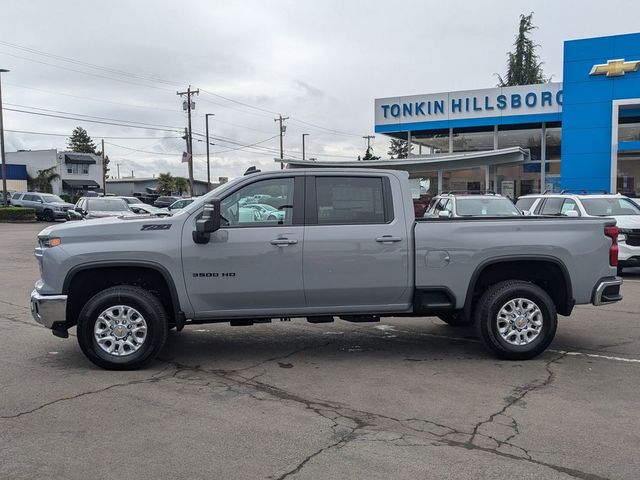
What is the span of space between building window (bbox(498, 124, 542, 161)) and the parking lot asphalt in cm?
2600

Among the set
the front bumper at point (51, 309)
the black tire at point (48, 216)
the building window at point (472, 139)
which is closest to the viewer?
the front bumper at point (51, 309)

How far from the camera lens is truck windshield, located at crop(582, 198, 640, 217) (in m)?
13.0

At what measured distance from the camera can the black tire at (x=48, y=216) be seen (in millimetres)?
36781

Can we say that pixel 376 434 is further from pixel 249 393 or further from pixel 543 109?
pixel 543 109

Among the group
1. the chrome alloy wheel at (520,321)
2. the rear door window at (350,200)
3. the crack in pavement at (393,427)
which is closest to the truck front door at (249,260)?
the rear door window at (350,200)

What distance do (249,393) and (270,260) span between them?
4.43 ft

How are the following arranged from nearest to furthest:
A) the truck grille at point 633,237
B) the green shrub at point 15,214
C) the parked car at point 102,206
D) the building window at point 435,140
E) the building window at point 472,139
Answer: the truck grille at point 633,237 < the parked car at point 102,206 < the building window at point 472,139 < the building window at point 435,140 < the green shrub at point 15,214

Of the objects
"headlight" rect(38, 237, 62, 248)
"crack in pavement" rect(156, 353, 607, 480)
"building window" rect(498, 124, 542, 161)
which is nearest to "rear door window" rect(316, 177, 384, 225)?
"crack in pavement" rect(156, 353, 607, 480)

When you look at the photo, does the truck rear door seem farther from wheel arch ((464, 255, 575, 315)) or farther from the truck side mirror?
the truck side mirror

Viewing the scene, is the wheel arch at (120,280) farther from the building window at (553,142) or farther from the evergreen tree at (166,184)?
the evergreen tree at (166,184)

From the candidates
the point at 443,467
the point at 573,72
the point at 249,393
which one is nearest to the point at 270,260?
the point at 249,393

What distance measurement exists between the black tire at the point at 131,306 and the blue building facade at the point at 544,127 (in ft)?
69.5

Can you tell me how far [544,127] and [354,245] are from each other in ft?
90.5

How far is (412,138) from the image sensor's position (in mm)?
35125
